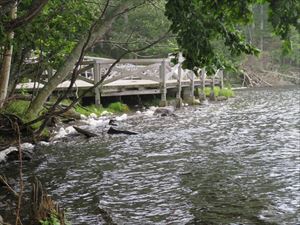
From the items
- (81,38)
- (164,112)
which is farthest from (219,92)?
(81,38)

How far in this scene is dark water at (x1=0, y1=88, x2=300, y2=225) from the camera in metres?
6.51

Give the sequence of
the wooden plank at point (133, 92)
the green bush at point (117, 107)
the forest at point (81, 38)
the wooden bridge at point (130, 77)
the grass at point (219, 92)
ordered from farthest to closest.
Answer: the grass at point (219, 92) < the wooden plank at point (133, 92) < the green bush at point (117, 107) < the wooden bridge at point (130, 77) < the forest at point (81, 38)

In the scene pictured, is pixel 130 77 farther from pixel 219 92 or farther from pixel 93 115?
pixel 219 92

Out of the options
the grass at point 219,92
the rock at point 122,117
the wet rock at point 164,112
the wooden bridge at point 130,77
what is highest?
the wooden bridge at point 130,77

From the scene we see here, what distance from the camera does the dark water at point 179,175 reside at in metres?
6.51

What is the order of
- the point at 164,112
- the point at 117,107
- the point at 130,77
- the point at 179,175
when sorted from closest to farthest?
the point at 179,175, the point at 164,112, the point at 117,107, the point at 130,77

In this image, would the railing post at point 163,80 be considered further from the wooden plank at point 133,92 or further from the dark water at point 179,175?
the dark water at point 179,175

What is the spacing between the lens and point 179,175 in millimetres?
8641

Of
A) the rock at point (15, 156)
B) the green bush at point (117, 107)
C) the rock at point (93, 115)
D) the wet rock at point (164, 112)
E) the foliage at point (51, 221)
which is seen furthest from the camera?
the green bush at point (117, 107)

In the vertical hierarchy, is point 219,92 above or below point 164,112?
above

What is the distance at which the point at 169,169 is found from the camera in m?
9.14

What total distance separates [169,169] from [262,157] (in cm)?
239

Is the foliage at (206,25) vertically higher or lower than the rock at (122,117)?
higher

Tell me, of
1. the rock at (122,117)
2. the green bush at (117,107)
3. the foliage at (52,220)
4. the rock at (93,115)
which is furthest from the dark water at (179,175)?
the green bush at (117,107)
